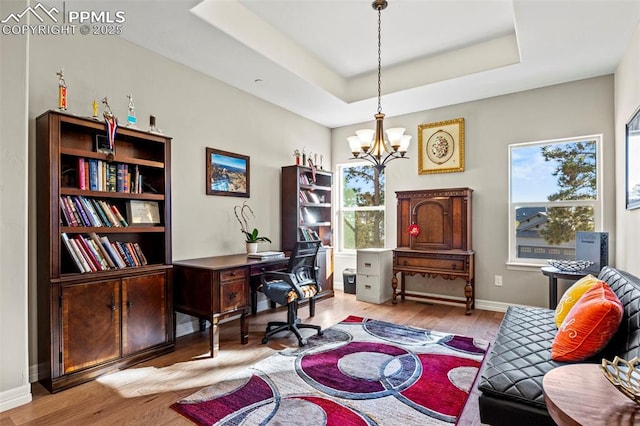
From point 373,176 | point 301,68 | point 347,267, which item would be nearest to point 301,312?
point 347,267

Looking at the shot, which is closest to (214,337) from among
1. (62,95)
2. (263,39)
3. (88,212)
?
(88,212)

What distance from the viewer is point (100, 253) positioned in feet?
8.74

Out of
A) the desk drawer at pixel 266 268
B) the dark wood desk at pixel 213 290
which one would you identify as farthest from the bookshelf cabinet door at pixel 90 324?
the desk drawer at pixel 266 268

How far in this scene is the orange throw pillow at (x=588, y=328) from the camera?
167 cm

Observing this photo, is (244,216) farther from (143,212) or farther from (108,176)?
(108,176)

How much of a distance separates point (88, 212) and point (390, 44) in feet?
10.8

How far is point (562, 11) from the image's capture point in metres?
2.64

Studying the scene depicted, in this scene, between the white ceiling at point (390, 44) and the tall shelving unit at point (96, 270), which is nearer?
the tall shelving unit at point (96, 270)

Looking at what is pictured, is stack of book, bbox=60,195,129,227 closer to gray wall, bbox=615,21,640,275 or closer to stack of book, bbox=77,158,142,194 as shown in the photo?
stack of book, bbox=77,158,142,194

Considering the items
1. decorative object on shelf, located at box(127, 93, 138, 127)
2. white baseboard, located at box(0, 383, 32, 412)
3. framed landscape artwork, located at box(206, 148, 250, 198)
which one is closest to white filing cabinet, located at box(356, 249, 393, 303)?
framed landscape artwork, located at box(206, 148, 250, 198)

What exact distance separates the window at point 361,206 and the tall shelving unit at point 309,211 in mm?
480

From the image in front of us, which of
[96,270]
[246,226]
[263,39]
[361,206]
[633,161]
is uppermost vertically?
[263,39]

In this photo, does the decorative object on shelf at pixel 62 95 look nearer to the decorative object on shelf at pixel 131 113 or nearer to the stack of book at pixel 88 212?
the decorative object on shelf at pixel 131 113

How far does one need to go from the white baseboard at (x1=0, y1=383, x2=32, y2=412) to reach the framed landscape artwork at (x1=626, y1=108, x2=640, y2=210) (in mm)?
4478
